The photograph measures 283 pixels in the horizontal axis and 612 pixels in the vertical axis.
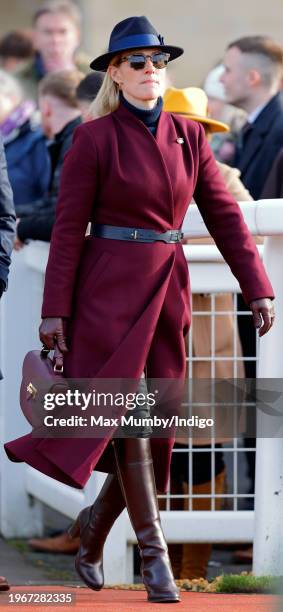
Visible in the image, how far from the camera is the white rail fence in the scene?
230 inches

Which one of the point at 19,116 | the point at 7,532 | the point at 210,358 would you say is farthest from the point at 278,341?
the point at 19,116

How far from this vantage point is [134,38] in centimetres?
520

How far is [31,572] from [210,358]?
4.80 feet

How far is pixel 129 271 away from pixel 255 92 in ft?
12.2

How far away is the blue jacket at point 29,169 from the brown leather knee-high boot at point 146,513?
425 centimetres

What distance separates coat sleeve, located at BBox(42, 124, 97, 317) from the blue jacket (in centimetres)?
412

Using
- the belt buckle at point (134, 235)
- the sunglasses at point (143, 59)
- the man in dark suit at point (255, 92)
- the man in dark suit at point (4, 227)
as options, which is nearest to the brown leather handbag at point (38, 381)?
the man in dark suit at point (4, 227)

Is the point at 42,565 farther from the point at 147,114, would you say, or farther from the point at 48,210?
the point at 147,114

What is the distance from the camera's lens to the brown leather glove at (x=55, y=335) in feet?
16.7

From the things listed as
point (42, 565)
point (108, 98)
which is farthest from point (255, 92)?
point (108, 98)

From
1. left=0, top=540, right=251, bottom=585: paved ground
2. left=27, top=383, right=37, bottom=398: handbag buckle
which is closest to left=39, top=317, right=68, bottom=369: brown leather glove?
left=27, top=383, right=37, bottom=398: handbag buckle

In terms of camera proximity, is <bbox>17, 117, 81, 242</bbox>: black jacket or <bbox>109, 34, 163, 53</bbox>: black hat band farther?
<bbox>17, 117, 81, 242</bbox>: black jacket

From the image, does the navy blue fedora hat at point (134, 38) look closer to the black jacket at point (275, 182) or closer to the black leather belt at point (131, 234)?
the black leather belt at point (131, 234)

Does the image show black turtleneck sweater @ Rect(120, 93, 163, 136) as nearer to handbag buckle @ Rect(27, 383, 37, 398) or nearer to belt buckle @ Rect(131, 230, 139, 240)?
belt buckle @ Rect(131, 230, 139, 240)
